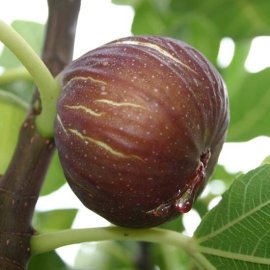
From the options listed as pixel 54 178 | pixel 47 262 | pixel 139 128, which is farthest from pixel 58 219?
pixel 139 128

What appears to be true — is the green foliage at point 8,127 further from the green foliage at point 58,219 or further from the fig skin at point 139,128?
the fig skin at point 139,128

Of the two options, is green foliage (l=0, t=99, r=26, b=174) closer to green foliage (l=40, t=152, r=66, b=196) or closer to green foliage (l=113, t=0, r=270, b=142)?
green foliage (l=40, t=152, r=66, b=196)

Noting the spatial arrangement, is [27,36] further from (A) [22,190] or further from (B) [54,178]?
(A) [22,190]

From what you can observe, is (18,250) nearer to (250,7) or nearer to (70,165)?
(70,165)

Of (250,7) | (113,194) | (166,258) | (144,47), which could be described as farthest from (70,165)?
(250,7)

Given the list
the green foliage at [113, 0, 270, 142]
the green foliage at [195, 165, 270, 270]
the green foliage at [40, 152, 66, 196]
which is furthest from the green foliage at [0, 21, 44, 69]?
the green foliage at [195, 165, 270, 270]

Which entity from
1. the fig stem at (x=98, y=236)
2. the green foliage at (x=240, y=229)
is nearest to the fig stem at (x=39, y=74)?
the fig stem at (x=98, y=236)
